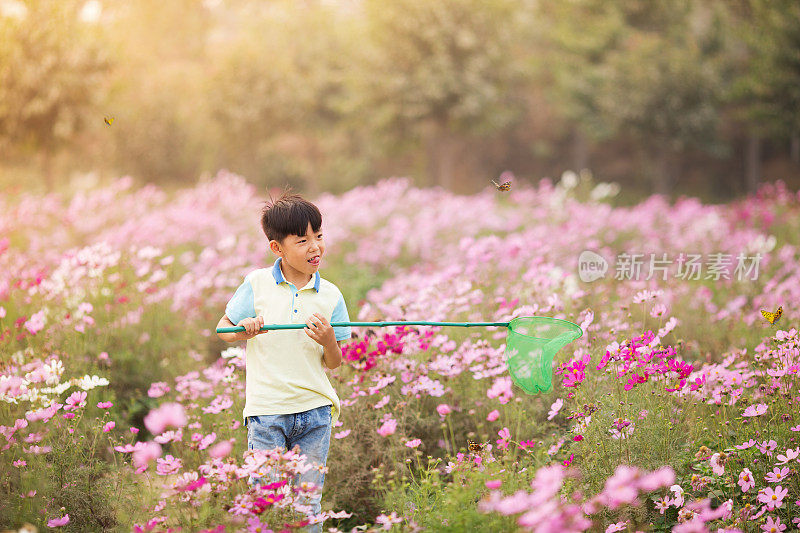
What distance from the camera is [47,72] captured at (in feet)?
43.5

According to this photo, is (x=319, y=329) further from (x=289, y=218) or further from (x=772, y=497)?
(x=772, y=497)

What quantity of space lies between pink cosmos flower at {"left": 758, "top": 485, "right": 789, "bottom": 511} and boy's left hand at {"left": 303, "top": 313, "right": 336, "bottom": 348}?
62.0 inches

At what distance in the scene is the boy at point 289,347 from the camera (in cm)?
247

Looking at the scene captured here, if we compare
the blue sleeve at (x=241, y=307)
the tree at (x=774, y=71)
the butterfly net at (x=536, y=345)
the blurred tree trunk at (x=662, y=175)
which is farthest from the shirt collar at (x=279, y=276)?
the blurred tree trunk at (x=662, y=175)

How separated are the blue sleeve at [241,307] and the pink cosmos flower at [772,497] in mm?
1897

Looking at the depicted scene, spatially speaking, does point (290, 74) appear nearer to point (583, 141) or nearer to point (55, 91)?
point (55, 91)

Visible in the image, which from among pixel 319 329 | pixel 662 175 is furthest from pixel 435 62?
pixel 319 329

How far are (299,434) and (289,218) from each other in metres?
0.78

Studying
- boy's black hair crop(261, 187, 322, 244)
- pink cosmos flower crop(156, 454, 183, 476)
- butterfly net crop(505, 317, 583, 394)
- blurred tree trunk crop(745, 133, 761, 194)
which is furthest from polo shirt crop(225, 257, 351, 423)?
blurred tree trunk crop(745, 133, 761, 194)

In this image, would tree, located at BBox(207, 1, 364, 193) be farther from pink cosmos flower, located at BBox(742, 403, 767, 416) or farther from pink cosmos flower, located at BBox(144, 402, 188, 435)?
pink cosmos flower, located at BBox(144, 402, 188, 435)

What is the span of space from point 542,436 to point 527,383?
90 centimetres

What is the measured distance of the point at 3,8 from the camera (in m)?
12.4

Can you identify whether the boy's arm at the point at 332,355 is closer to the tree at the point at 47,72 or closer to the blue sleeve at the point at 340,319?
the blue sleeve at the point at 340,319

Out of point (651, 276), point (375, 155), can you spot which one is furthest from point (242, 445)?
point (375, 155)
